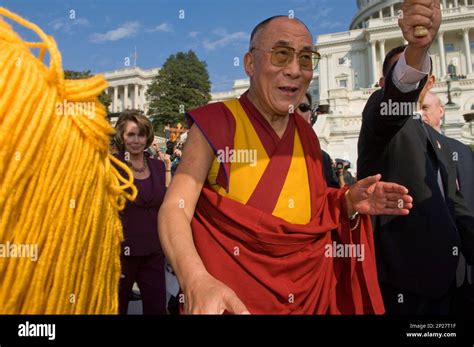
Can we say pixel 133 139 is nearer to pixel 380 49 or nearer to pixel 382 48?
pixel 382 48

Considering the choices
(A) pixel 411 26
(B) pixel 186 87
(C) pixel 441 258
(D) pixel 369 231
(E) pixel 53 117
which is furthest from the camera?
(B) pixel 186 87

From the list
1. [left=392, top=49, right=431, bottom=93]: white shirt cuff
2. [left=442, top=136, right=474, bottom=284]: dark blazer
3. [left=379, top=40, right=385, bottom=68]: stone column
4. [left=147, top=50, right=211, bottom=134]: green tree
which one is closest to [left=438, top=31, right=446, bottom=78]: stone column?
[left=379, top=40, right=385, bottom=68]: stone column

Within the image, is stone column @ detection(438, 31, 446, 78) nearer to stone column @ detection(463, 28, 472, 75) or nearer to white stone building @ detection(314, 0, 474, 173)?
white stone building @ detection(314, 0, 474, 173)

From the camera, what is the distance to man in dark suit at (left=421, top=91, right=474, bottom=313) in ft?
7.66

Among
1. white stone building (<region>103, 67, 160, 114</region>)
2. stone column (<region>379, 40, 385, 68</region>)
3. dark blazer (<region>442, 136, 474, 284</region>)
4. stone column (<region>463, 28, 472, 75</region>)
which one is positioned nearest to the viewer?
dark blazer (<region>442, 136, 474, 284</region>)

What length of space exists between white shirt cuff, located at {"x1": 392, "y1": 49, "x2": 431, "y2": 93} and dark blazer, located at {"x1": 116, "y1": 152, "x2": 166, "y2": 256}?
2.08 meters

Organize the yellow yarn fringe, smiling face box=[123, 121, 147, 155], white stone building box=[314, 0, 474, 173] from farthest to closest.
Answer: white stone building box=[314, 0, 474, 173], smiling face box=[123, 121, 147, 155], the yellow yarn fringe

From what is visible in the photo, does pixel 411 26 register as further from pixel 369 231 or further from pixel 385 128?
pixel 369 231

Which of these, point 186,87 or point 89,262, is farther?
point 186,87

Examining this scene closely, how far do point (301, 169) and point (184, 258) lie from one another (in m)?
0.71

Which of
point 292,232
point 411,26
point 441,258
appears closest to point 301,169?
point 292,232

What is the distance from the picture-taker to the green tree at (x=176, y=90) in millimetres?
37188

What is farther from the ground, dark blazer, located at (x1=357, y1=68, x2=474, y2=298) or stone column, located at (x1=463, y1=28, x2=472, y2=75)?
stone column, located at (x1=463, y1=28, x2=472, y2=75)

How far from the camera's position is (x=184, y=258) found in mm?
1299
